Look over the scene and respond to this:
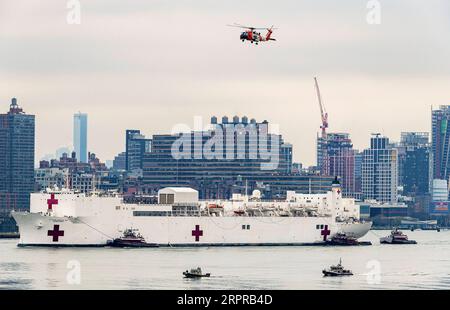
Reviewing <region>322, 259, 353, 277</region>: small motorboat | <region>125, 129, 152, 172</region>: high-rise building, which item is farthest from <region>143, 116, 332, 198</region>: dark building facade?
<region>322, 259, 353, 277</region>: small motorboat

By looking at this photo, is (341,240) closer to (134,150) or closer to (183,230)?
(183,230)

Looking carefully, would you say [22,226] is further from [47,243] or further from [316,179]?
[316,179]

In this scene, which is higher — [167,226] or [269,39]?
[269,39]

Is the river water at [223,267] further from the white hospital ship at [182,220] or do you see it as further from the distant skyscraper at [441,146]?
the distant skyscraper at [441,146]

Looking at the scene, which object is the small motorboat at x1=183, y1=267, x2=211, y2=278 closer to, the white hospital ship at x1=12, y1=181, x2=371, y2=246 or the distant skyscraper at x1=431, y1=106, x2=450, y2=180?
the white hospital ship at x1=12, y1=181, x2=371, y2=246

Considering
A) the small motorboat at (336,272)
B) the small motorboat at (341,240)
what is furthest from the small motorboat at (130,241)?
the small motorboat at (336,272)
